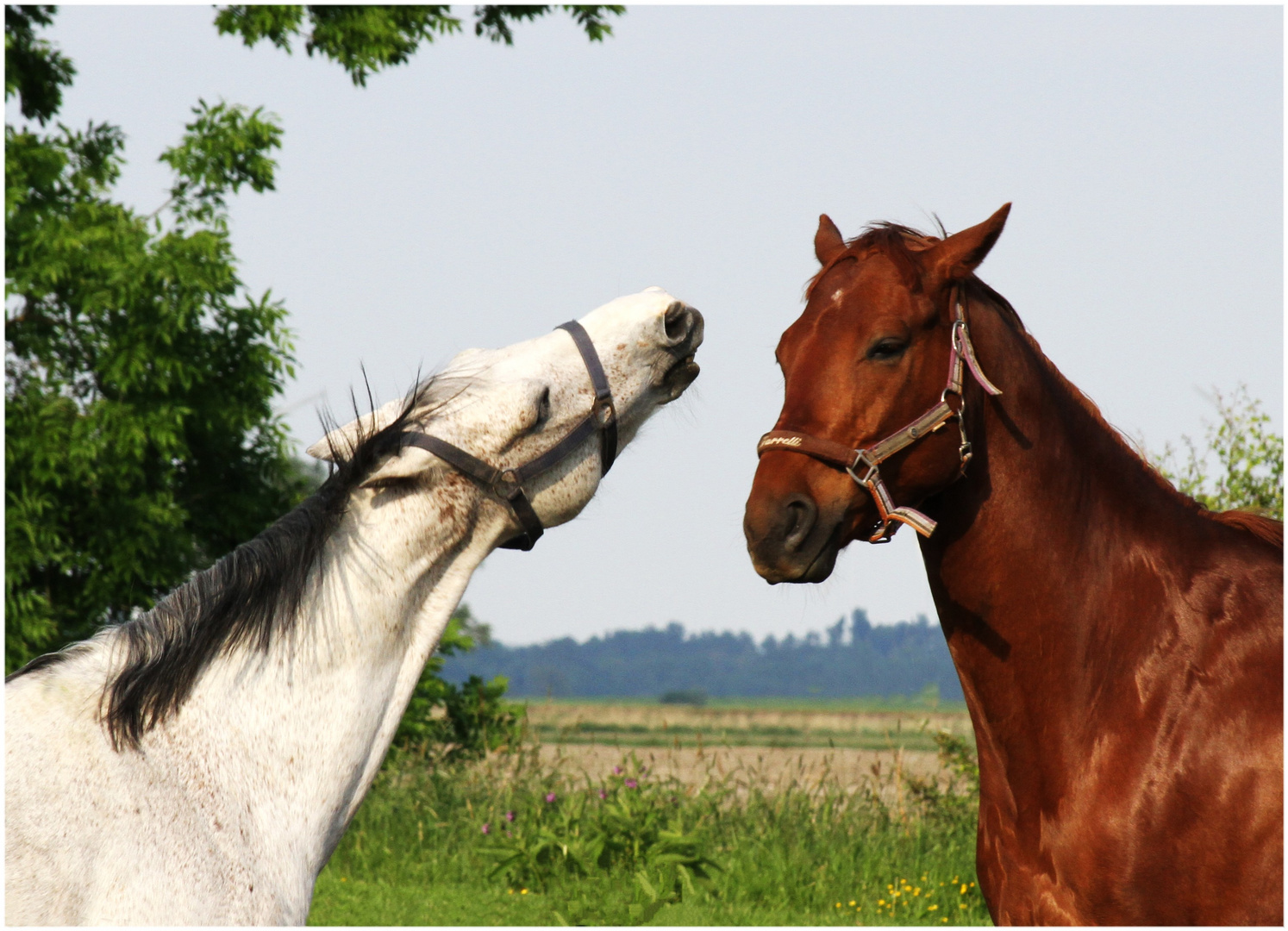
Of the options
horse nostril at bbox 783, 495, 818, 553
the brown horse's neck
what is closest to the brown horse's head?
horse nostril at bbox 783, 495, 818, 553

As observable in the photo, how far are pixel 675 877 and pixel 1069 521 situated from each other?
4164 mm

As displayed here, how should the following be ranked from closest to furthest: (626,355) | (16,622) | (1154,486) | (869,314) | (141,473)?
(626,355)
(869,314)
(1154,486)
(16,622)
(141,473)

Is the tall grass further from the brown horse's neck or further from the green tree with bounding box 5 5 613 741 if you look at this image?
the brown horse's neck

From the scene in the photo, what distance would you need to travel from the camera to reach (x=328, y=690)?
6.69 ft

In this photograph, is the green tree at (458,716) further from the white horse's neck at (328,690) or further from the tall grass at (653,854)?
the white horse's neck at (328,690)

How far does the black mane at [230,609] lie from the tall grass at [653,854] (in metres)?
4.24

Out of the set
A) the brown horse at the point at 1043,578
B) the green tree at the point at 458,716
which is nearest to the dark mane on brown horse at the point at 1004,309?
the brown horse at the point at 1043,578

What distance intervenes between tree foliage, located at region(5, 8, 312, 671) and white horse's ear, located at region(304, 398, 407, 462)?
6.94 meters

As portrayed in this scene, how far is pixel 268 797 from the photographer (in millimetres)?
1983

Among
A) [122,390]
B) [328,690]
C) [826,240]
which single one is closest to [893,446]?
[826,240]

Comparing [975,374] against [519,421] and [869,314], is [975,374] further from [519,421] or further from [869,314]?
[519,421]

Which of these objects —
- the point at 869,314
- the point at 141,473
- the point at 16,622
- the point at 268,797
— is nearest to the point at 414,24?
the point at 141,473

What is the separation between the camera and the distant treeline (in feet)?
565

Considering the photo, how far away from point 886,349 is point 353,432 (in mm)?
1275
